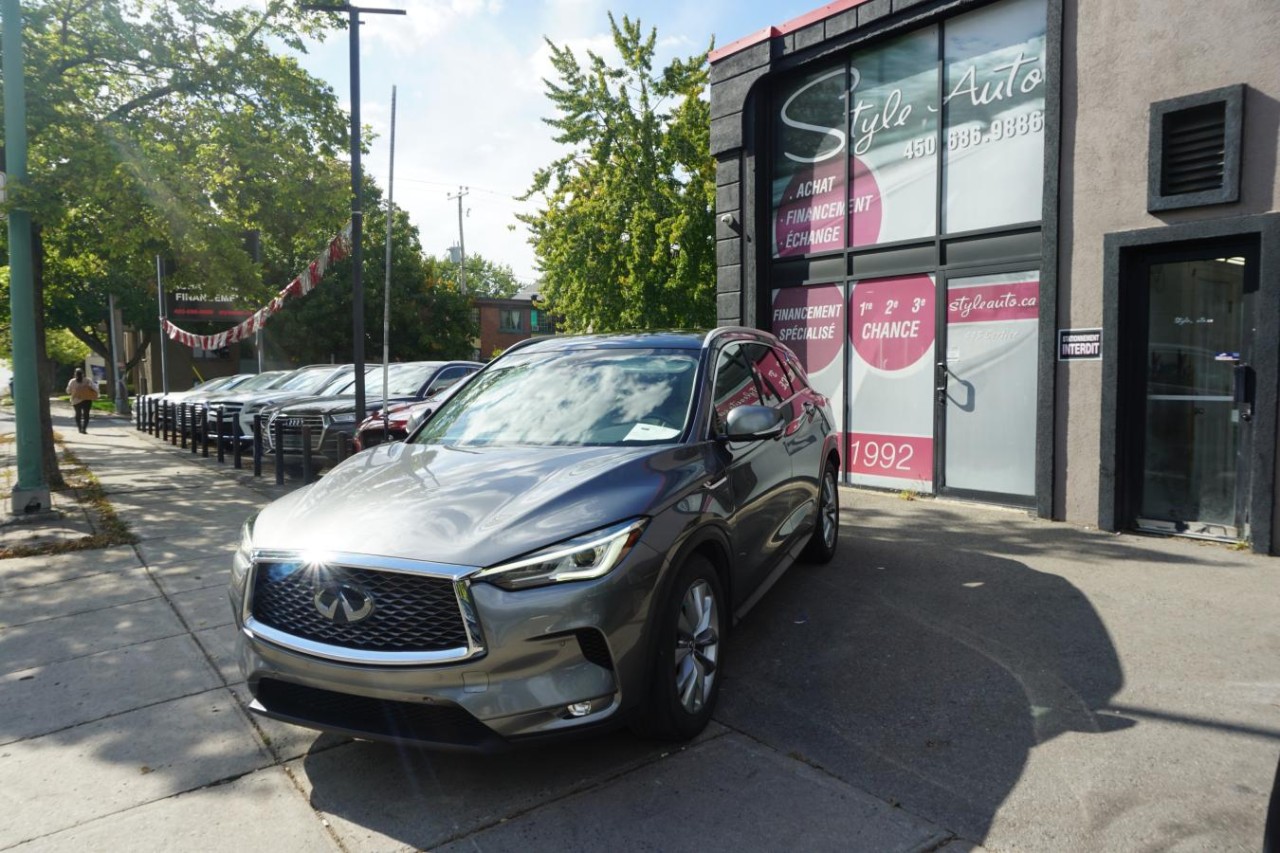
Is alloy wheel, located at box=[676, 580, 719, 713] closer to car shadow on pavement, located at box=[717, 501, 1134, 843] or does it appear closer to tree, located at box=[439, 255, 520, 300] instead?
car shadow on pavement, located at box=[717, 501, 1134, 843]

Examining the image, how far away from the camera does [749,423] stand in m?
3.90

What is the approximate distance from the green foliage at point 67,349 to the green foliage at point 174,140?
41.5m

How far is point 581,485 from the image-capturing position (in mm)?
3271

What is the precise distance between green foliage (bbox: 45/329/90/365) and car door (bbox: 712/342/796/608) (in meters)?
52.4

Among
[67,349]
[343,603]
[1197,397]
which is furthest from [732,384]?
[67,349]

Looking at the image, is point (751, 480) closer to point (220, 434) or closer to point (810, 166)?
point (810, 166)

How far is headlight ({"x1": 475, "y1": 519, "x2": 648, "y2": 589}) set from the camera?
2.84 meters

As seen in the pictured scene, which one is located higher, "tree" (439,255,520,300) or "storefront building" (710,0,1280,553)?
"tree" (439,255,520,300)

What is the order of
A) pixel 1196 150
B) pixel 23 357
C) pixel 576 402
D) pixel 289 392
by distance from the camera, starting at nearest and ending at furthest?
pixel 576 402
pixel 1196 150
pixel 23 357
pixel 289 392

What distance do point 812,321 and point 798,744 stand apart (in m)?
7.16

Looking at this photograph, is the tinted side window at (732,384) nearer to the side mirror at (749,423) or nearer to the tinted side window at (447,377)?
the side mirror at (749,423)

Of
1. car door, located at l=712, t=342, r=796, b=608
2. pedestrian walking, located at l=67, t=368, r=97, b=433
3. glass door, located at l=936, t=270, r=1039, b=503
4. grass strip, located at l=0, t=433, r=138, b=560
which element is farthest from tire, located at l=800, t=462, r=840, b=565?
pedestrian walking, located at l=67, t=368, r=97, b=433

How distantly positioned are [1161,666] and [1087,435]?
11.8 ft

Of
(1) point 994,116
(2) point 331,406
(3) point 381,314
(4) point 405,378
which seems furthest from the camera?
(3) point 381,314
